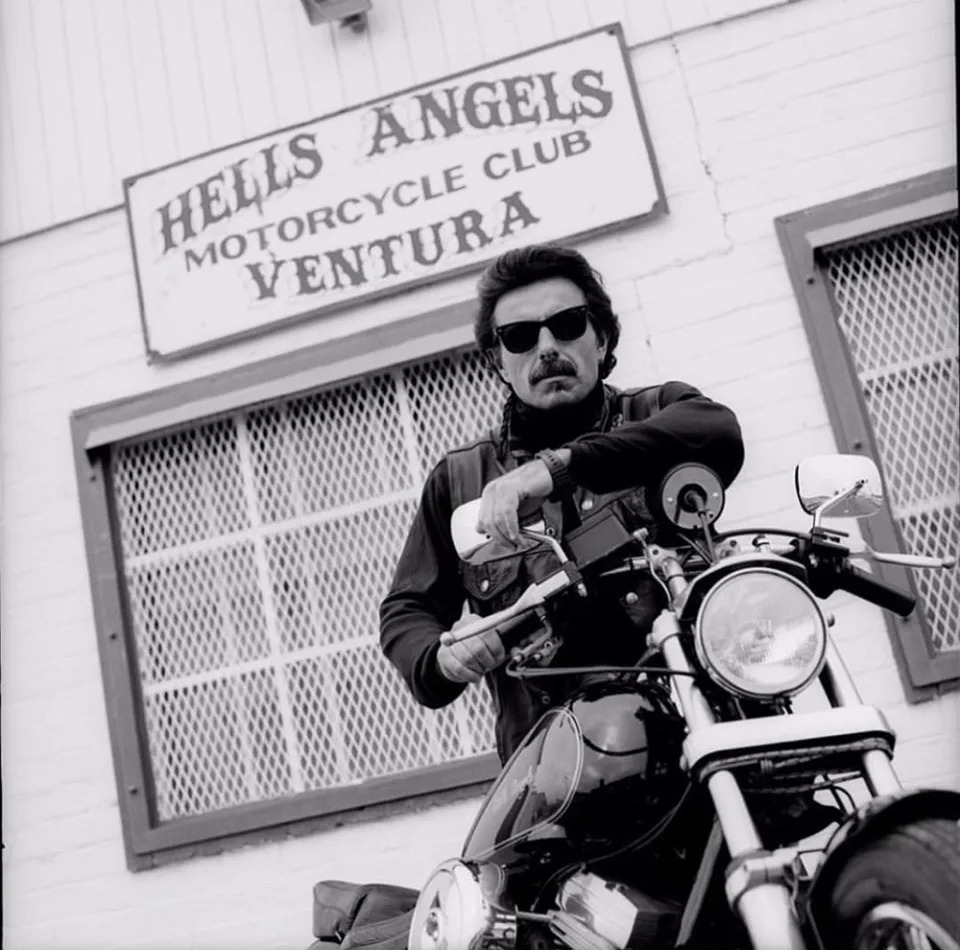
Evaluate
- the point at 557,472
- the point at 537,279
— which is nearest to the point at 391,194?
the point at 537,279

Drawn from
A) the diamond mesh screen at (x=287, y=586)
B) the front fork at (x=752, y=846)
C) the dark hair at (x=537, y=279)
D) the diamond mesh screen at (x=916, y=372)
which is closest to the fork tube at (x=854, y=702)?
the front fork at (x=752, y=846)

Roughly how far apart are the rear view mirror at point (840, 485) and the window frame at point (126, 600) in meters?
2.44

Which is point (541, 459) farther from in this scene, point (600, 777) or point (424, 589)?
point (424, 589)

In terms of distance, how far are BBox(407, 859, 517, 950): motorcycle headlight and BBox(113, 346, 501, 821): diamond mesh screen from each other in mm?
2471

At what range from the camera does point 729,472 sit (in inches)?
95.5

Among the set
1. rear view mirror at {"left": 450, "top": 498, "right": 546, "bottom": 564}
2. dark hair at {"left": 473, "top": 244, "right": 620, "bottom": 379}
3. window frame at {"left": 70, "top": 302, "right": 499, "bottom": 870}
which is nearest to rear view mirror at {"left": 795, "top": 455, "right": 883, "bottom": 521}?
rear view mirror at {"left": 450, "top": 498, "right": 546, "bottom": 564}

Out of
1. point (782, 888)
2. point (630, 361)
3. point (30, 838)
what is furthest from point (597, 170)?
point (782, 888)

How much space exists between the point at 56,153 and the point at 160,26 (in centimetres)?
64

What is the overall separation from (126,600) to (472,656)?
2977 mm

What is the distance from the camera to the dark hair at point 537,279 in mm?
2809

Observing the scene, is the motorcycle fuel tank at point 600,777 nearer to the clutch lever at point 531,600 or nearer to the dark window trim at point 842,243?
the clutch lever at point 531,600

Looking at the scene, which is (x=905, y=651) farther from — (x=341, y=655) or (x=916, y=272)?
(x=341, y=655)

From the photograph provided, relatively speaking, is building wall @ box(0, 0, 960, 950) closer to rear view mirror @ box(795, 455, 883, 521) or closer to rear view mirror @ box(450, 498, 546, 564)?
rear view mirror @ box(795, 455, 883, 521)

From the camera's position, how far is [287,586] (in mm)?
4809
